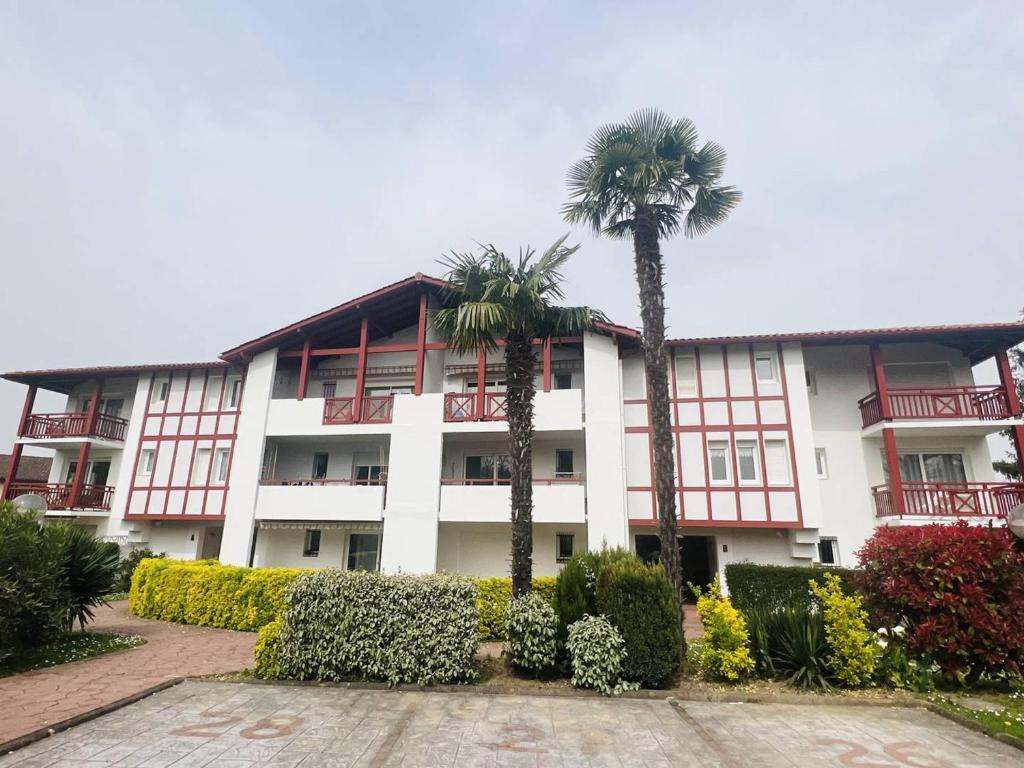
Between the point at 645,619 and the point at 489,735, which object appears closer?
the point at 489,735

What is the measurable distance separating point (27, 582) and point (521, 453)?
29.8 feet

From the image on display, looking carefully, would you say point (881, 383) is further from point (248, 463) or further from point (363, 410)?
point (248, 463)

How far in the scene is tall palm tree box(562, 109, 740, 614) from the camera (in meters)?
12.0

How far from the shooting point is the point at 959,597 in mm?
8531

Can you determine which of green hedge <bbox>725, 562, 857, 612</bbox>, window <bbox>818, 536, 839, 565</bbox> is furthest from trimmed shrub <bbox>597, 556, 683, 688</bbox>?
window <bbox>818, 536, 839, 565</bbox>

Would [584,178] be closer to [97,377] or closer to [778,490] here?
[778,490]

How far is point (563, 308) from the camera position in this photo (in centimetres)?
1207

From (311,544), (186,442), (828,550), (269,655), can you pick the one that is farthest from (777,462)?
(186,442)

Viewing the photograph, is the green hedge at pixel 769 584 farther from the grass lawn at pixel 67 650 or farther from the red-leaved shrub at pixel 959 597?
the grass lawn at pixel 67 650

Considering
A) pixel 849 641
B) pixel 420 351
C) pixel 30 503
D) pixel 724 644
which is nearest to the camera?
pixel 849 641

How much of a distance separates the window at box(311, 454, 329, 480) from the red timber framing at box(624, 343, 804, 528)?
1252cm

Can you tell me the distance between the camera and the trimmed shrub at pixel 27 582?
9.13m

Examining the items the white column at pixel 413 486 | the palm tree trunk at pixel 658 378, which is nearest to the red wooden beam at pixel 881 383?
the palm tree trunk at pixel 658 378

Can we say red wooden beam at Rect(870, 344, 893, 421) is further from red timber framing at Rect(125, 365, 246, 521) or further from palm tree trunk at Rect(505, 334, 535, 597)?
red timber framing at Rect(125, 365, 246, 521)
